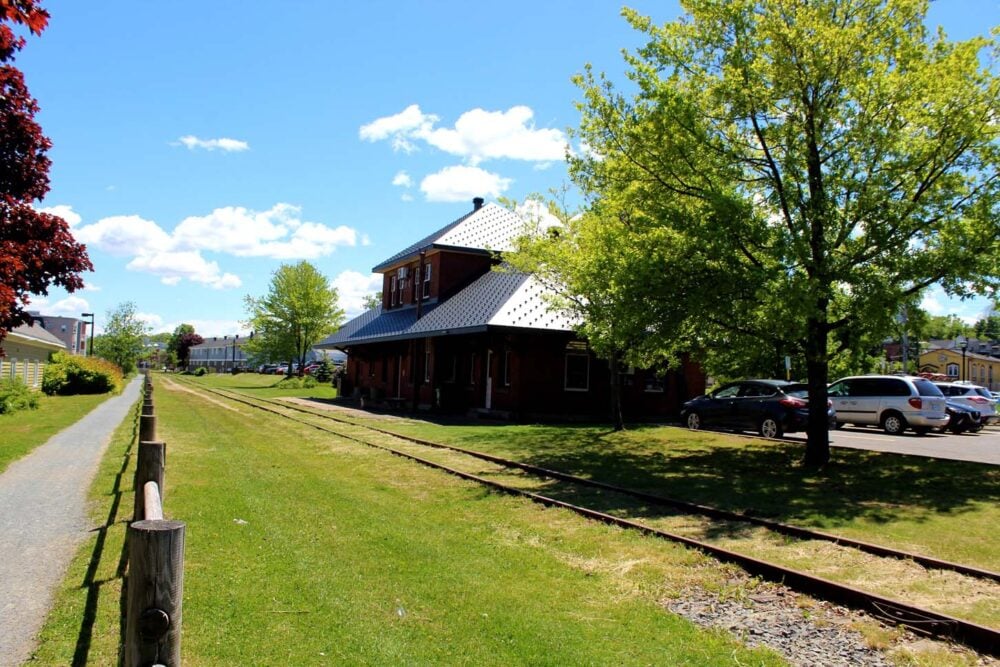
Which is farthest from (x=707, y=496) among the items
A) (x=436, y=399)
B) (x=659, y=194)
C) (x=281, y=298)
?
(x=281, y=298)

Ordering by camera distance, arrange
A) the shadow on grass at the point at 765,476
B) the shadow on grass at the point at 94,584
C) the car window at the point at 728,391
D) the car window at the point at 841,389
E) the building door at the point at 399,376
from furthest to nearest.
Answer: the building door at the point at 399,376 < the car window at the point at 841,389 < the car window at the point at 728,391 < the shadow on grass at the point at 765,476 < the shadow on grass at the point at 94,584

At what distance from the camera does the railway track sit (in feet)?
16.7

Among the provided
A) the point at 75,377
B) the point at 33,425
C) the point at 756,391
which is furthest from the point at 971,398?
the point at 75,377

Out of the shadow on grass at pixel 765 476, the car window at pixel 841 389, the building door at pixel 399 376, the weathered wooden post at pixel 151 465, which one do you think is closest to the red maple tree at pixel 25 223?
the weathered wooden post at pixel 151 465

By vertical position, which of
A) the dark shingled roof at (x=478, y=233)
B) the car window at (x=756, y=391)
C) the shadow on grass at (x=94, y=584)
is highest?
the dark shingled roof at (x=478, y=233)

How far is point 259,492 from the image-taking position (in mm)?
9789

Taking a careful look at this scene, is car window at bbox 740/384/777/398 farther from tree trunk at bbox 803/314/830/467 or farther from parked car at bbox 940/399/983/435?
parked car at bbox 940/399/983/435

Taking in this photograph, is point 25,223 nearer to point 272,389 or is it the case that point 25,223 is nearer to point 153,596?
point 153,596

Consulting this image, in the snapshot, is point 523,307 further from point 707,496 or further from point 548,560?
point 548,560

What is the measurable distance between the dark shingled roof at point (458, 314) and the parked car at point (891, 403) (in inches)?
406

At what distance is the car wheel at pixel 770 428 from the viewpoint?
18500mm

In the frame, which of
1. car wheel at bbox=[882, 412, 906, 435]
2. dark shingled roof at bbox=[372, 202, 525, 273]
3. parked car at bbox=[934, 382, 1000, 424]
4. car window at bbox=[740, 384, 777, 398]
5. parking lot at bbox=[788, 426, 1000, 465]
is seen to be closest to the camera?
parking lot at bbox=[788, 426, 1000, 465]

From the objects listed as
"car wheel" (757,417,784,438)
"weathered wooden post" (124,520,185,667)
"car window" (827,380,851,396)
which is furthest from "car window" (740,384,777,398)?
"weathered wooden post" (124,520,185,667)

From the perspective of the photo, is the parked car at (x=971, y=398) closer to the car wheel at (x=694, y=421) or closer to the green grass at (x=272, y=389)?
the car wheel at (x=694, y=421)
